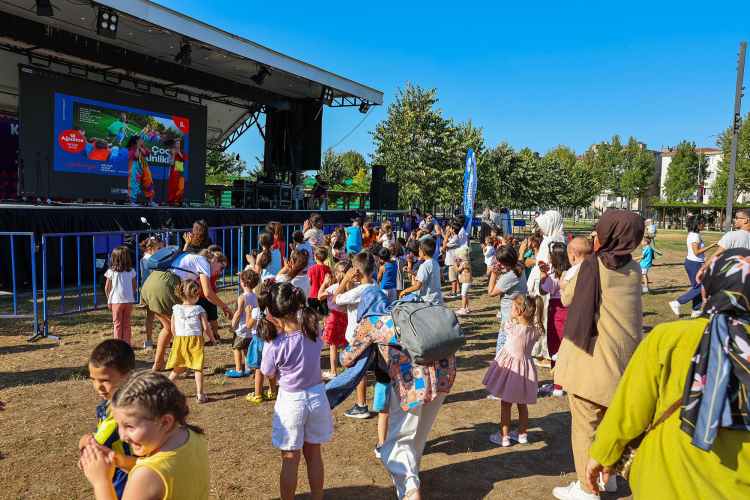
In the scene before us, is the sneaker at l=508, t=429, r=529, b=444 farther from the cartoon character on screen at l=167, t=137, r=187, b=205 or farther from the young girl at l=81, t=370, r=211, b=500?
the cartoon character on screen at l=167, t=137, r=187, b=205

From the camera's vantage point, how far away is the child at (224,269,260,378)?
4.92 metres

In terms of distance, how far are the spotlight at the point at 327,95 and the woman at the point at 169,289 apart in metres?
14.0

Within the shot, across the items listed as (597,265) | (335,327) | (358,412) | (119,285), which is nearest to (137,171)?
(119,285)

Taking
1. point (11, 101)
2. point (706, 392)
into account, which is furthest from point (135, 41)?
point (706, 392)

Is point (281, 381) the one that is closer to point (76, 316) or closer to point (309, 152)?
point (76, 316)

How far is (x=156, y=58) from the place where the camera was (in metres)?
15.1

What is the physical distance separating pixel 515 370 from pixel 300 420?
1.94 metres

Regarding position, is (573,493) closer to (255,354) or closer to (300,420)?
(300,420)

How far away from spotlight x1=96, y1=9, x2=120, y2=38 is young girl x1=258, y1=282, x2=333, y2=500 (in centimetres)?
1127

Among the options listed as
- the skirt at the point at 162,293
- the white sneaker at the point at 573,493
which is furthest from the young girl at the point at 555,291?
the skirt at the point at 162,293

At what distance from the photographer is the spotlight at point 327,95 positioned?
18.1m

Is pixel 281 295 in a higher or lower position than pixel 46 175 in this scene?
lower

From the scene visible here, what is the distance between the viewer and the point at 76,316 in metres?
7.94

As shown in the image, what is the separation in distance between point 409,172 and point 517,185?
11931 millimetres
